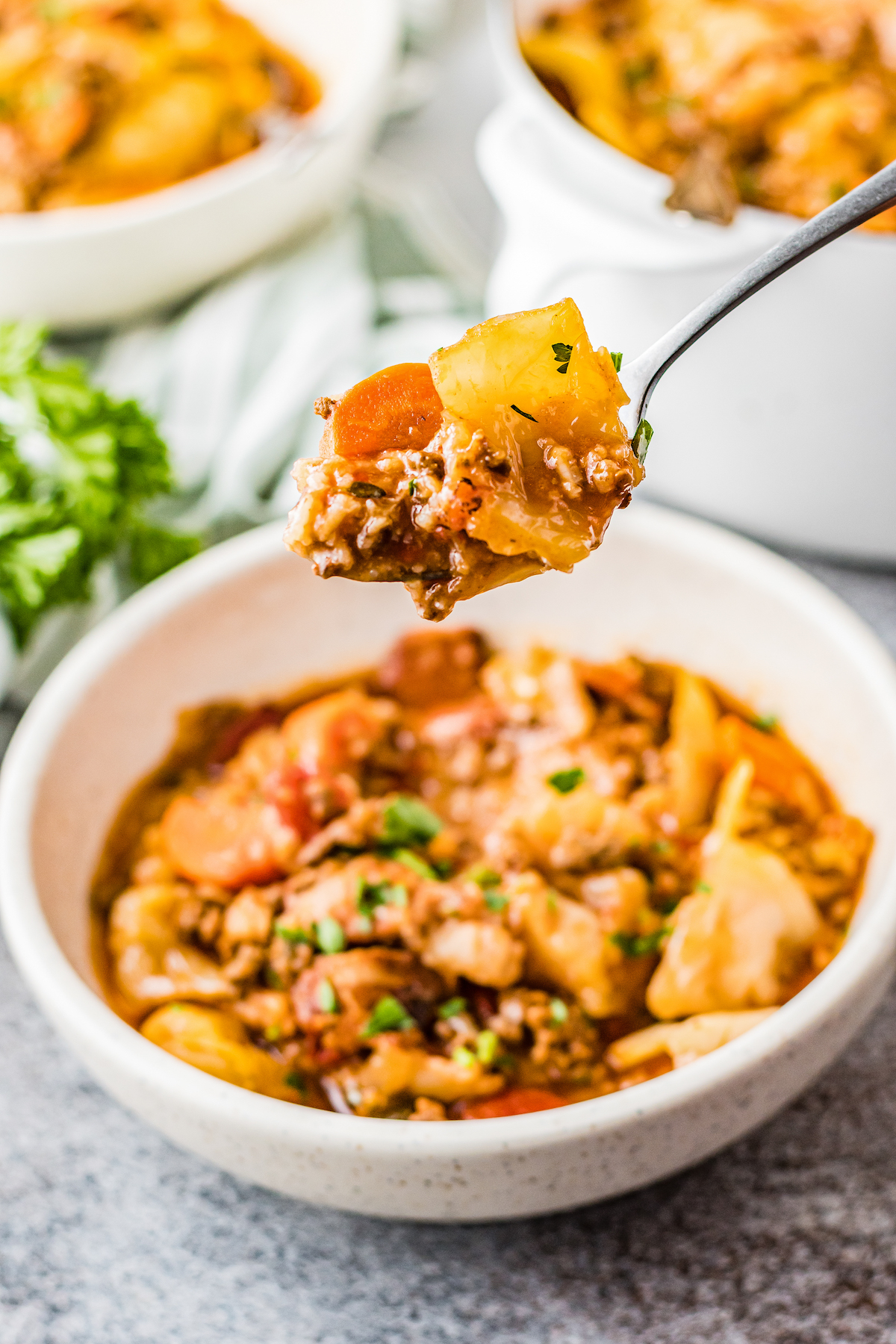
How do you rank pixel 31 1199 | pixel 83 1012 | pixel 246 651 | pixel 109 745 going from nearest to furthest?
pixel 83 1012 < pixel 31 1199 < pixel 109 745 < pixel 246 651

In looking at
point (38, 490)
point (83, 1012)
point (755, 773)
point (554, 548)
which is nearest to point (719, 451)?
point (755, 773)

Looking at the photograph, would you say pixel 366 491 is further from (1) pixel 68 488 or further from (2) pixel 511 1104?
(1) pixel 68 488

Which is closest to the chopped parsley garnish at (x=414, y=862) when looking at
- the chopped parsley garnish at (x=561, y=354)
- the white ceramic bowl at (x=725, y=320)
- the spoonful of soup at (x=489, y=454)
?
the spoonful of soup at (x=489, y=454)

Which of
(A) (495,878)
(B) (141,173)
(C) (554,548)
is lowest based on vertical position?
(A) (495,878)

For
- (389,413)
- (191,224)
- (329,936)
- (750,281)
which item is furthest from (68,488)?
(750,281)

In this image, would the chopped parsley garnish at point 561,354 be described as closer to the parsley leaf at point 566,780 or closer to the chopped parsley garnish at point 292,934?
the parsley leaf at point 566,780

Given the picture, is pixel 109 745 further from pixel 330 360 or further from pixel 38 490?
pixel 330 360

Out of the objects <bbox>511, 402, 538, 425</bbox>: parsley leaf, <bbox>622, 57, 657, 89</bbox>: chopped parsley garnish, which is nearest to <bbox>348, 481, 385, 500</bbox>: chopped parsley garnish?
<bbox>511, 402, 538, 425</bbox>: parsley leaf
